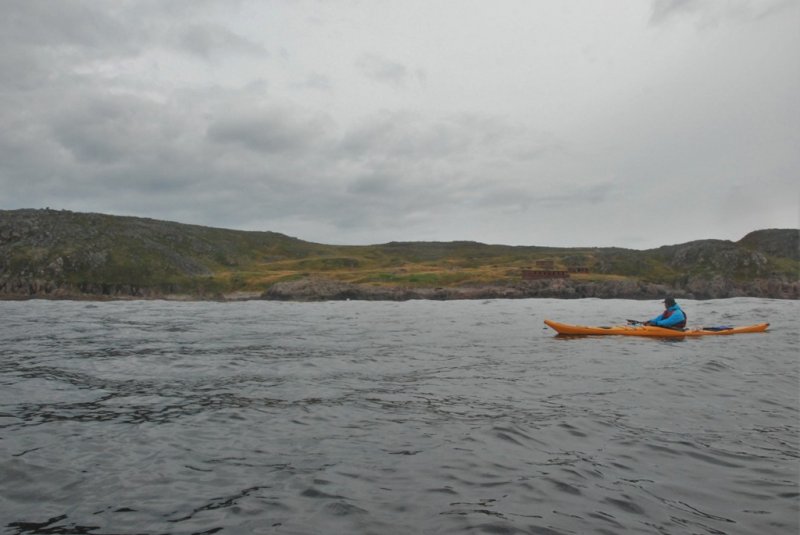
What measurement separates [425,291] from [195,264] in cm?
5136

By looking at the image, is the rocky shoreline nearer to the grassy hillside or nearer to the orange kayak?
the grassy hillside

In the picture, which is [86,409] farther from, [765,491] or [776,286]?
[776,286]

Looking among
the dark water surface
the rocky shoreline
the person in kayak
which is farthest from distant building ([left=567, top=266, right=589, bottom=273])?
the dark water surface

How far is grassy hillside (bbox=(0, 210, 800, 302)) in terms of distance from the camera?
85.5m

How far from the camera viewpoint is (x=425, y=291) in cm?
8512

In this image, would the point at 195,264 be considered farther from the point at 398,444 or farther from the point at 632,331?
the point at 398,444

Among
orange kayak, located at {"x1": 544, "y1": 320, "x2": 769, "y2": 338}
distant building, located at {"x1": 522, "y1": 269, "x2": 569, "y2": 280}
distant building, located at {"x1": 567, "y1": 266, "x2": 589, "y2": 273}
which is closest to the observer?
orange kayak, located at {"x1": 544, "y1": 320, "x2": 769, "y2": 338}

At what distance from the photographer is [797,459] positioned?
29.3ft

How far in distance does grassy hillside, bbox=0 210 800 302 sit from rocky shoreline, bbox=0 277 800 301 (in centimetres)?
61

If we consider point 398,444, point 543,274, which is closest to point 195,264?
point 543,274

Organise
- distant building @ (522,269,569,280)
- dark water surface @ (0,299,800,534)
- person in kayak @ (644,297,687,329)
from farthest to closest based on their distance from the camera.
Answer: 1. distant building @ (522,269,569,280)
2. person in kayak @ (644,297,687,329)
3. dark water surface @ (0,299,800,534)

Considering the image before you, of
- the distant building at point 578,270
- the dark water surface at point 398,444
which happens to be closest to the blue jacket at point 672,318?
the dark water surface at point 398,444

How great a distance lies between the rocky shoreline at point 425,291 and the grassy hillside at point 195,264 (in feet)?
2.01

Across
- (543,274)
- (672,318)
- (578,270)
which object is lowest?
(672,318)
